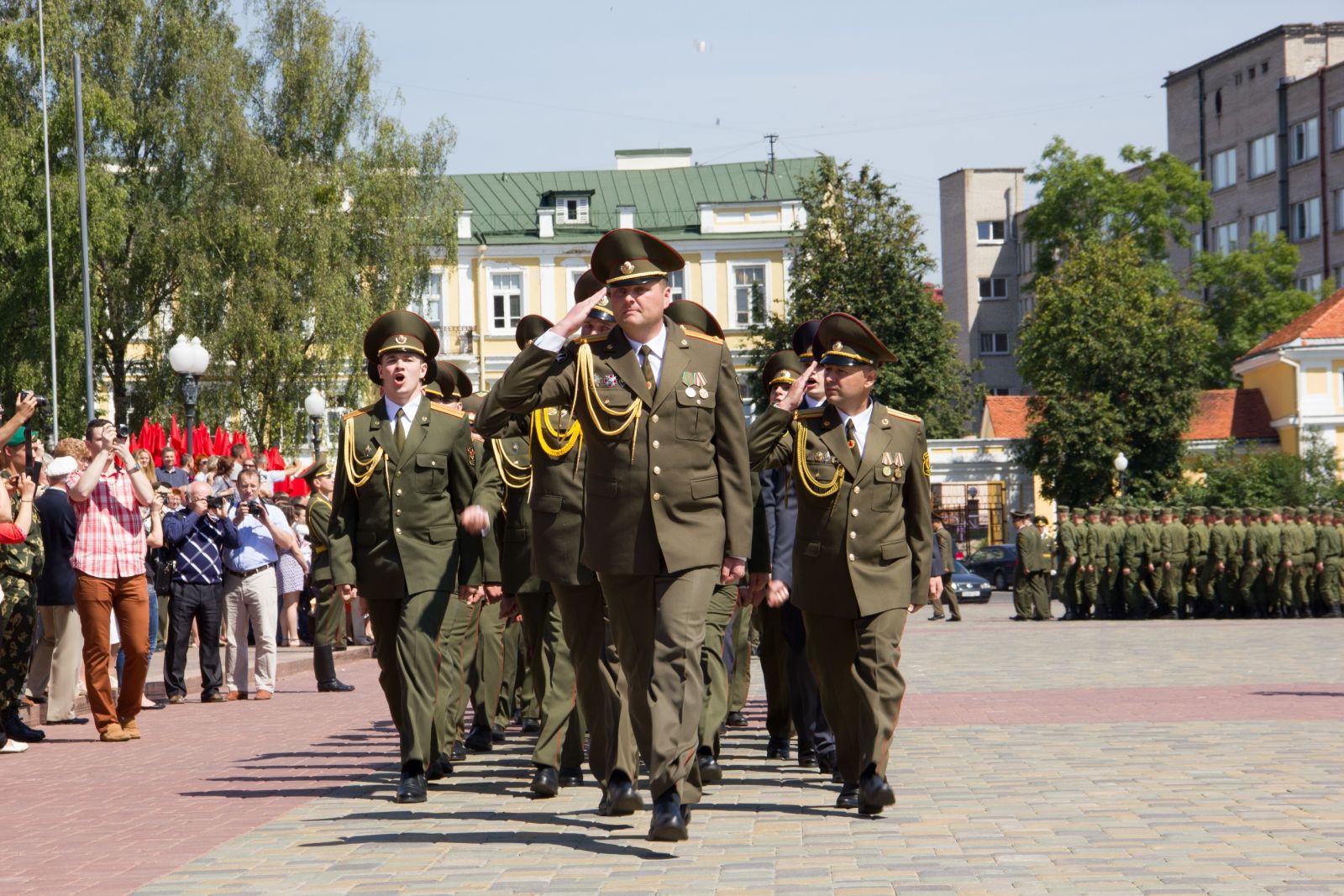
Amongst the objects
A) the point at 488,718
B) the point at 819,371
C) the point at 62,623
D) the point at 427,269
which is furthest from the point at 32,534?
the point at 427,269

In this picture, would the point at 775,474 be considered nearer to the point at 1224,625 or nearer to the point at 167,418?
the point at 1224,625

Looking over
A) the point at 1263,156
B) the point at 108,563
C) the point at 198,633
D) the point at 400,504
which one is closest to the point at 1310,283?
the point at 1263,156

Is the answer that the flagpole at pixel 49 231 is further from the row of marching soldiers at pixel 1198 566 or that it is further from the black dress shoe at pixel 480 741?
the black dress shoe at pixel 480 741

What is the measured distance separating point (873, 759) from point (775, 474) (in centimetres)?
286

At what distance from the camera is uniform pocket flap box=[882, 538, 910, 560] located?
846 centimetres

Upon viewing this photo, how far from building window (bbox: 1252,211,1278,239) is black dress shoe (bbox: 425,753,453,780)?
71514mm

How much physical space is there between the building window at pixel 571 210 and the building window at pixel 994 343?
32518mm

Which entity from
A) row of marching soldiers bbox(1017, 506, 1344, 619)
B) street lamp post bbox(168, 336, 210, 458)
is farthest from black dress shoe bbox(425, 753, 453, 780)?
row of marching soldiers bbox(1017, 506, 1344, 619)

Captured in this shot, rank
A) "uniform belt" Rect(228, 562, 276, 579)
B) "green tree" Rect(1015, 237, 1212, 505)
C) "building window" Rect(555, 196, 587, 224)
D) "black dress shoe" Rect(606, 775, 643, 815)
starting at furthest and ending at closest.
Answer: "building window" Rect(555, 196, 587, 224) → "green tree" Rect(1015, 237, 1212, 505) → "uniform belt" Rect(228, 562, 276, 579) → "black dress shoe" Rect(606, 775, 643, 815)

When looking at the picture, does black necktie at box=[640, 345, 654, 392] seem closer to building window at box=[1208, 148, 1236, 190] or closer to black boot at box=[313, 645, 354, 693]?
black boot at box=[313, 645, 354, 693]

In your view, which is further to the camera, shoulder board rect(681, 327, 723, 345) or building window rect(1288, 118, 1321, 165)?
building window rect(1288, 118, 1321, 165)

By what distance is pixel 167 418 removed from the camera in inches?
1704

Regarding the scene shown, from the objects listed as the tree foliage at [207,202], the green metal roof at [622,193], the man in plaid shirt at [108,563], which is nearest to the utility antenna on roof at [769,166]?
the green metal roof at [622,193]

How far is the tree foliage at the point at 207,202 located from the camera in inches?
1628
